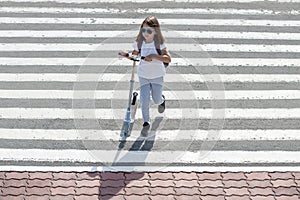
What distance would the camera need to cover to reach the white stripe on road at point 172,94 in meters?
12.0

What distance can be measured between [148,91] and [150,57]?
30.3 inches

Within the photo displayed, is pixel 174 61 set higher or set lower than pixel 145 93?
higher

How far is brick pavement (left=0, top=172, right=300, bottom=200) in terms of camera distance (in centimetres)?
966

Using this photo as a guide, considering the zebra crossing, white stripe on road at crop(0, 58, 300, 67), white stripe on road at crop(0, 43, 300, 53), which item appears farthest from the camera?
white stripe on road at crop(0, 43, 300, 53)

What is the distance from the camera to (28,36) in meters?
14.1

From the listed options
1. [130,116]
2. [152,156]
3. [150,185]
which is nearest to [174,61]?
[130,116]

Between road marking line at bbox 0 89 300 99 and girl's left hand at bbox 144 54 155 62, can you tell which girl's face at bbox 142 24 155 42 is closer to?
girl's left hand at bbox 144 54 155 62

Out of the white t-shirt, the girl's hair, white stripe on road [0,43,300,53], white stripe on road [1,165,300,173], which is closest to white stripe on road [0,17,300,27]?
white stripe on road [0,43,300,53]

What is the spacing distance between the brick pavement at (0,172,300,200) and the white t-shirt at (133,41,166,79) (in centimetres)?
170

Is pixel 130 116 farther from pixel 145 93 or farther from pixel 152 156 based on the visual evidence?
pixel 152 156

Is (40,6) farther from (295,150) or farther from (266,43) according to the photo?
(295,150)

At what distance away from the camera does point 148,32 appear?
32.7 feet

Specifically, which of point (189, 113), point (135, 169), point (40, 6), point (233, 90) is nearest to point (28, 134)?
point (135, 169)

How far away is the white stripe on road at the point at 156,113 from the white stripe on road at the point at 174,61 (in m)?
1.65
